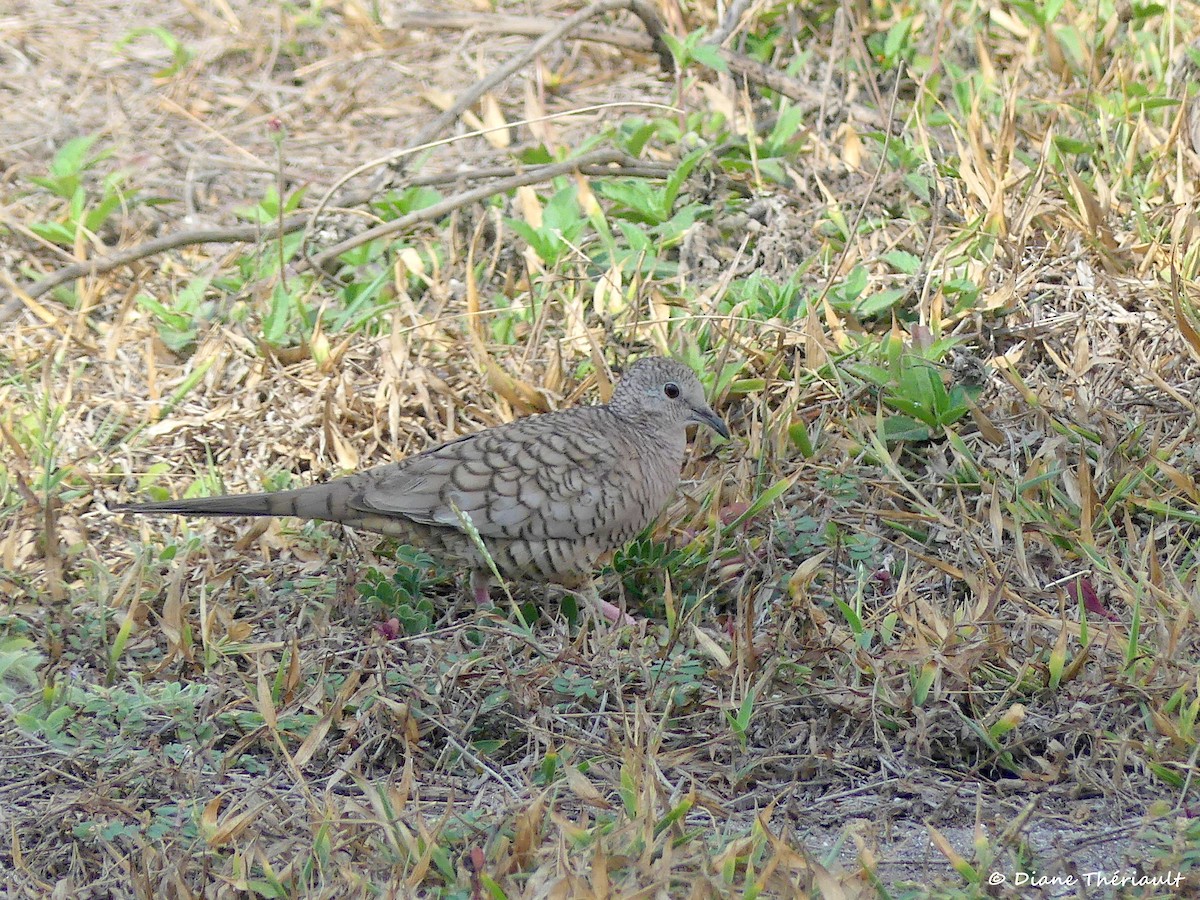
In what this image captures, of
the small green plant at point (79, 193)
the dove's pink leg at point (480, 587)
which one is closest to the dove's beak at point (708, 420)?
the dove's pink leg at point (480, 587)

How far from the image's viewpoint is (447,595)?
3.95m

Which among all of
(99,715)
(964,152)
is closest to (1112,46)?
(964,152)

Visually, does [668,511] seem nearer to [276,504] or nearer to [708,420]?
[708,420]

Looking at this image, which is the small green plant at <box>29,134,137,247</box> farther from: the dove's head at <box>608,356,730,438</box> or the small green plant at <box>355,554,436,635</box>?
the dove's head at <box>608,356,730,438</box>

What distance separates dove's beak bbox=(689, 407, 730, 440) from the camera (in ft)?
13.5

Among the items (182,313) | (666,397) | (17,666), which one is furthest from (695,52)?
(17,666)

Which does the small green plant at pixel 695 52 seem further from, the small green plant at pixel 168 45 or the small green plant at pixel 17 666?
the small green plant at pixel 17 666

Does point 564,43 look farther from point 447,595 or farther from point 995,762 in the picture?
point 995,762

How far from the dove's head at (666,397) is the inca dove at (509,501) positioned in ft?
0.64

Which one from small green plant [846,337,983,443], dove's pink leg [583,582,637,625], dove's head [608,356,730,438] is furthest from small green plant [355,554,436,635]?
small green plant [846,337,983,443]

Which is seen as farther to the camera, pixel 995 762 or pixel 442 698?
pixel 442 698

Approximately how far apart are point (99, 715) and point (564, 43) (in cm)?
436

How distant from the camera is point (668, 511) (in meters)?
4.15

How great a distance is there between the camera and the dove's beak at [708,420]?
4.11 m
